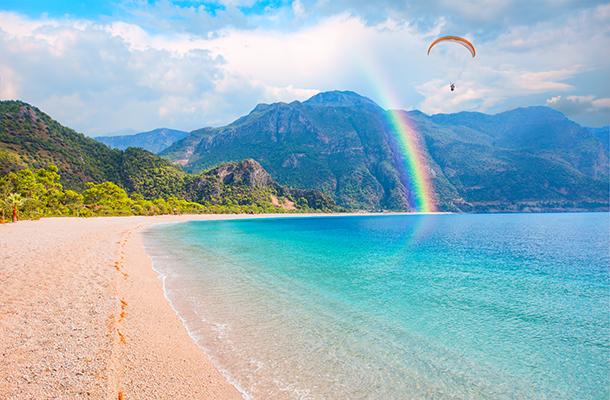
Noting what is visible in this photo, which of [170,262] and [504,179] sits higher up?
[504,179]

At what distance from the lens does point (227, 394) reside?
20.3 feet

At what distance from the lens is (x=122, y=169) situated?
400 feet

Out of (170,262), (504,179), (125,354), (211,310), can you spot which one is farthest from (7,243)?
(504,179)

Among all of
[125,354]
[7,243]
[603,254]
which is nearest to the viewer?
[125,354]

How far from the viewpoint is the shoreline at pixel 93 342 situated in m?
5.47

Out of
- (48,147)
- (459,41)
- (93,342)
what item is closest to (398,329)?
(93,342)

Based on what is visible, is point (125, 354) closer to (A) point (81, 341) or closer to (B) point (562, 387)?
(A) point (81, 341)

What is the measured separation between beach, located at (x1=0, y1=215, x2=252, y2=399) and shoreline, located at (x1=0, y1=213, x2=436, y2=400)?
2 cm

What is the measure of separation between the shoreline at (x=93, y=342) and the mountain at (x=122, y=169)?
80.5 metres

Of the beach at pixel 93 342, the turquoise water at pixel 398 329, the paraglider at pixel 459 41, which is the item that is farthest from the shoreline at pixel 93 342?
the paraglider at pixel 459 41

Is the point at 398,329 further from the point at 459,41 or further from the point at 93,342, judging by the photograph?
the point at 459,41

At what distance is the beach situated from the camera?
17.9 feet

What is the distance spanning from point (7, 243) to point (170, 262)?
1170 centimetres

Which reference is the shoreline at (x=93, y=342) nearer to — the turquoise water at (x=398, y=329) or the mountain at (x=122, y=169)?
the turquoise water at (x=398, y=329)
